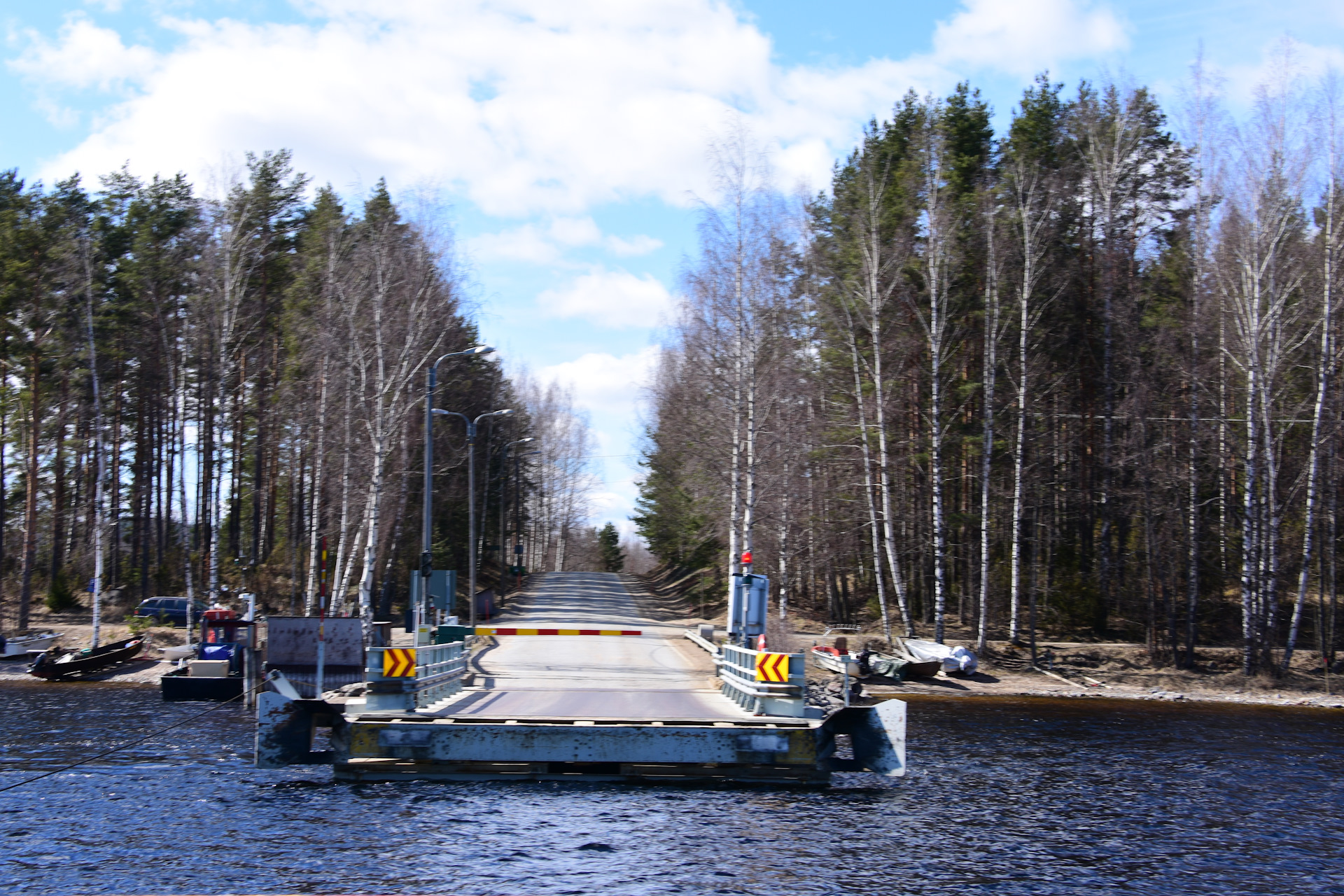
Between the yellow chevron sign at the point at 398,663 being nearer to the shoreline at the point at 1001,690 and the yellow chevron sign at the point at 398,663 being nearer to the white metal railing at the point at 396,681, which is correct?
the white metal railing at the point at 396,681

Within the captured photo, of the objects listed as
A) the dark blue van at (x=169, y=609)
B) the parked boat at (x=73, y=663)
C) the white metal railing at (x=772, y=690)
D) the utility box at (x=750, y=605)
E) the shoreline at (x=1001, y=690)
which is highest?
the utility box at (x=750, y=605)

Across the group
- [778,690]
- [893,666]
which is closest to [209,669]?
[778,690]

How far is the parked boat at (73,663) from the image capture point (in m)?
32.7

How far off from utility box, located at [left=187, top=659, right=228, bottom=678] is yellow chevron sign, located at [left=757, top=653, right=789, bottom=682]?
701 inches

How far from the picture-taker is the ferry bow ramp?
1452 cm

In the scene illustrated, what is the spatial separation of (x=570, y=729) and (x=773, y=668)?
3442mm

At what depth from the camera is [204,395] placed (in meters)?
45.0

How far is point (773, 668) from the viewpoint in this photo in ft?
53.8

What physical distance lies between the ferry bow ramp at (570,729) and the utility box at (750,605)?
102cm

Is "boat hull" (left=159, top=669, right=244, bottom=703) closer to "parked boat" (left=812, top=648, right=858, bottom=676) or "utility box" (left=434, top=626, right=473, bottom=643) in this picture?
"utility box" (left=434, top=626, right=473, bottom=643)

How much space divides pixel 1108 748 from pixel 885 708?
10.0 meters

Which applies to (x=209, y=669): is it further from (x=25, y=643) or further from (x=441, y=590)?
(x=25, y=643)

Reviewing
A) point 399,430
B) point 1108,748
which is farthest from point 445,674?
point 399,430

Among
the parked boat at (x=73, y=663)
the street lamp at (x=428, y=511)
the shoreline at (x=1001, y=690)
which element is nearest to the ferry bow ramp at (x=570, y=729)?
the street lamp at (x=428, y=511)
